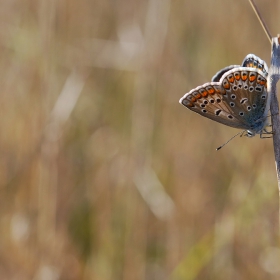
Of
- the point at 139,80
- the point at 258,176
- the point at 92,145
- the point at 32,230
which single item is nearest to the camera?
the point at 258,176

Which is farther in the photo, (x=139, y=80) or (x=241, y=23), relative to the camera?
(x=241, y=23)

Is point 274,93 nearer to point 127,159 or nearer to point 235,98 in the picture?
point 235,98

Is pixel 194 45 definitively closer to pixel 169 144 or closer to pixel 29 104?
pixel 169 144

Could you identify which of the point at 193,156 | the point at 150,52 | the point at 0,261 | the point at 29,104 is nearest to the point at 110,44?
the point at 150,52

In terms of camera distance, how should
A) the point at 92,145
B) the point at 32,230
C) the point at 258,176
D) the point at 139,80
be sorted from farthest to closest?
the point at 92,145, the point at 139,80, the point at 32,230, the point at 258,176

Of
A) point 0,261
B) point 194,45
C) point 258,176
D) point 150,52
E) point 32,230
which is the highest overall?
point 194,45

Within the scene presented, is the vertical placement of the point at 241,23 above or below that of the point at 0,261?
above

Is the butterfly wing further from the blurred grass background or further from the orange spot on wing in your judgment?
the blurred grass background
